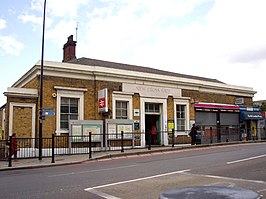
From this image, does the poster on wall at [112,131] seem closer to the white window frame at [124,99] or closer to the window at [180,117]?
the white window frame at [124,99]

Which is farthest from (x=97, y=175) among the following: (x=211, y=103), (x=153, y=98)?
(x=211, y=103)

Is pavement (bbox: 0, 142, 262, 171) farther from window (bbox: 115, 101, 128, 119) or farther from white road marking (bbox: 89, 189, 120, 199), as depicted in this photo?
white road marking (bbox: 89, 189, 120, 199)

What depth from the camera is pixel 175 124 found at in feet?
82.9

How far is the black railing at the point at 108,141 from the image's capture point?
18.0 metres

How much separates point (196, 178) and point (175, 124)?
16.3 meters

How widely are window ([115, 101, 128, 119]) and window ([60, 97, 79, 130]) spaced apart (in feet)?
9.97

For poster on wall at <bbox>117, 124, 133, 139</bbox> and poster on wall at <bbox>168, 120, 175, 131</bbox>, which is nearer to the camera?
poster on wall at <bbox>117, 124, 133, 139</bbox>

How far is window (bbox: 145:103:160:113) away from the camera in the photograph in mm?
24095

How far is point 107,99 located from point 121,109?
208cm

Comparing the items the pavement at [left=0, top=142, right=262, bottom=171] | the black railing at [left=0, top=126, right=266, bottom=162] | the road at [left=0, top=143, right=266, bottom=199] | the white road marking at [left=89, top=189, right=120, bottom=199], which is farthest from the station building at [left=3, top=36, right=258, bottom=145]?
the white road marking at [left=89, top=189, right=120, bottom=199]

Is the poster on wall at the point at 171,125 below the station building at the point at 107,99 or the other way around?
below

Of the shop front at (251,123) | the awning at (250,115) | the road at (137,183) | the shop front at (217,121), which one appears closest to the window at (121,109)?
the shop front at (217,121)

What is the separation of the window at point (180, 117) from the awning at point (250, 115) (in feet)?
26.3

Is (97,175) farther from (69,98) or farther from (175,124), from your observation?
(175,124)
